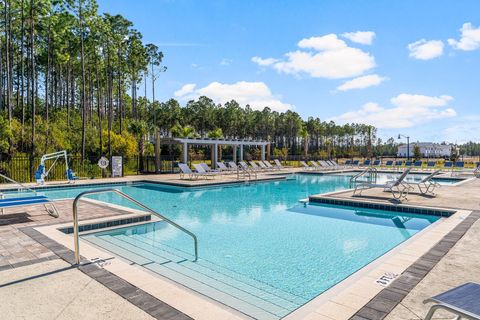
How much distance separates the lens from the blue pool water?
419 centimetres

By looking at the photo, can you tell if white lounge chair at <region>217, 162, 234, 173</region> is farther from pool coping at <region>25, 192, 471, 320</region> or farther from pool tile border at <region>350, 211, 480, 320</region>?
pool tile border at <region>350, 211, 480, 320</region>

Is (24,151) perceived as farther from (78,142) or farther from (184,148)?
(184,148)

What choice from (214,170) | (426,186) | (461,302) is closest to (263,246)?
(461,302)

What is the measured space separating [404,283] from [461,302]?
67.6 inches

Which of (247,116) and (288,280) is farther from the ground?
(247,116)

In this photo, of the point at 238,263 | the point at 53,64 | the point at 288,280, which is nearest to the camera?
the point at 288,280

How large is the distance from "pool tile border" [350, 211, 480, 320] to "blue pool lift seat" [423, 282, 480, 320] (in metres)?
0.91

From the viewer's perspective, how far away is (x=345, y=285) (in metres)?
3.71

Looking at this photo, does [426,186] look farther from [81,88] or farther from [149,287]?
[81,88]

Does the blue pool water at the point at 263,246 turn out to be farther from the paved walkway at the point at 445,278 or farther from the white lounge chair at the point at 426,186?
the white lounge chair at the point at 426,186

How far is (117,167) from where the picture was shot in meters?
17.8

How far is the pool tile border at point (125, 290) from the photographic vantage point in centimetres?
287

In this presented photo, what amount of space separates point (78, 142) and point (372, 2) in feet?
60.9

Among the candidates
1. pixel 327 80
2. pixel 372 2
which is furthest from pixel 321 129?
pixel 372 2
